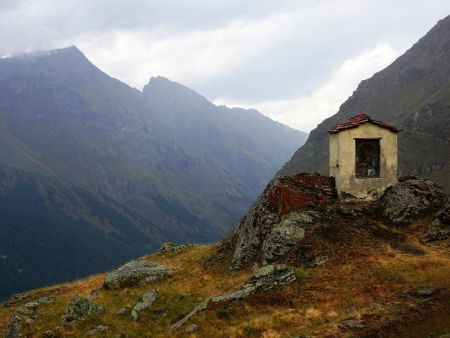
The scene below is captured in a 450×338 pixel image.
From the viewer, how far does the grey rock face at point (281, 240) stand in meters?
30.8

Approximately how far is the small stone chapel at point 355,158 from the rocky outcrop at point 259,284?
1250 centimetres

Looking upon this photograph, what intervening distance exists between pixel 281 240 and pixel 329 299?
864 cm

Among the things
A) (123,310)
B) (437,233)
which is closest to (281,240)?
(437,233)

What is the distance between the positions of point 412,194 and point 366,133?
602 centimetres

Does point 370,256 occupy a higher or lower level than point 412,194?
lower

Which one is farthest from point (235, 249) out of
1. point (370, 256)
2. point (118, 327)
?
point (118, 327)

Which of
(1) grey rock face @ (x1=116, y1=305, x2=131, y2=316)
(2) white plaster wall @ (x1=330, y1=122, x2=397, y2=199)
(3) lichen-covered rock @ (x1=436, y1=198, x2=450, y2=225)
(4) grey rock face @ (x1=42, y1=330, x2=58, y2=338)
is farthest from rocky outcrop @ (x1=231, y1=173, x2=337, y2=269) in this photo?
(4) grey rock face @ (x1=42, y1=330, x2=58, y2=338)

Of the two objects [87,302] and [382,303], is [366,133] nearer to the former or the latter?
[382,303]

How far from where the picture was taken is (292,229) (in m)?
31.9

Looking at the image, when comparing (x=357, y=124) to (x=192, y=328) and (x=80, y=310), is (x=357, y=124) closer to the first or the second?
(x=192, y=328)

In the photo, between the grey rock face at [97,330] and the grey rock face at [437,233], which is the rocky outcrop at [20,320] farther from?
the grey rock face at [437,233]

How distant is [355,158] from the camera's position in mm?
38031

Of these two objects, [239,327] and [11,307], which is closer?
[239,327]

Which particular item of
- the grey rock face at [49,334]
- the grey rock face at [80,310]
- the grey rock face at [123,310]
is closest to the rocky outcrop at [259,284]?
the grey rock face at [123,310]
